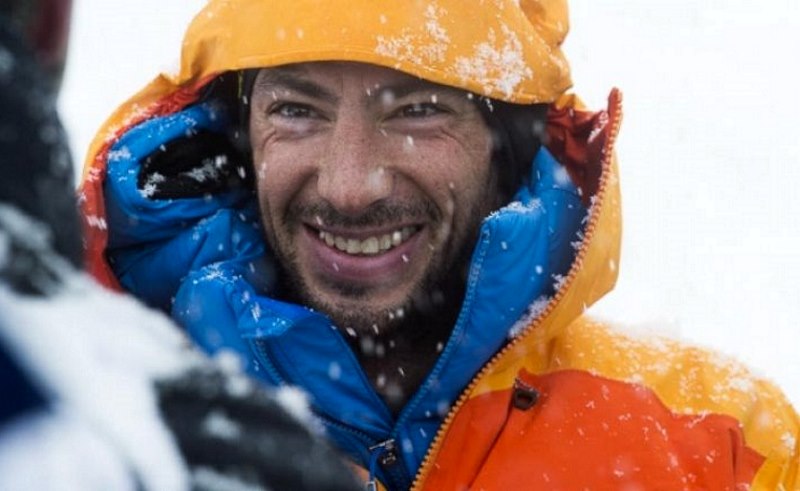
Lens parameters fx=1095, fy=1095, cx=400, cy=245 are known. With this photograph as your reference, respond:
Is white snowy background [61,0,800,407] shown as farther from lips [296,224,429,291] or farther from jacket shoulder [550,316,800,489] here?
lips [296,224,429,291]

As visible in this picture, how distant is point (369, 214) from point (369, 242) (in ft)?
0.23

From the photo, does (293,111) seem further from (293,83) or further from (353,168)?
(353,168)

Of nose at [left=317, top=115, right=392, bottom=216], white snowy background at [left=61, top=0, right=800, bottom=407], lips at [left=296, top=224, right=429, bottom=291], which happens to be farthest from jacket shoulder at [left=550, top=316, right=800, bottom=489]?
white snowy background at [left=61, top=0, right=800, bottom=407]

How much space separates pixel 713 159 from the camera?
241 inches

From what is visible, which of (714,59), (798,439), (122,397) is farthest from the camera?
(714,59)

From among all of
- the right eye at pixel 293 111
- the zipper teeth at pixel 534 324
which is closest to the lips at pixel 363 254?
the right eye at pixel 293 111

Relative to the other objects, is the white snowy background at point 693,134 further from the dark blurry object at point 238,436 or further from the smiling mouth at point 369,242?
the dark blurry object at point 238,436

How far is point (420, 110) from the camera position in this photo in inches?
103

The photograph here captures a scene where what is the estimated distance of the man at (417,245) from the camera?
7.51 ft

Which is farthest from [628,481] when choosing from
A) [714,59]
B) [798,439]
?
[714,59]

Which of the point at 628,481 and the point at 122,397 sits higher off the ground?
the point at 122,397

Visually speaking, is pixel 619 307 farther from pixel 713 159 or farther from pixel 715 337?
pixel 713 159

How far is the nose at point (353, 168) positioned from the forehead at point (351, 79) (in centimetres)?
A: 8

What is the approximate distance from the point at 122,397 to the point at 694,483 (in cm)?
193
